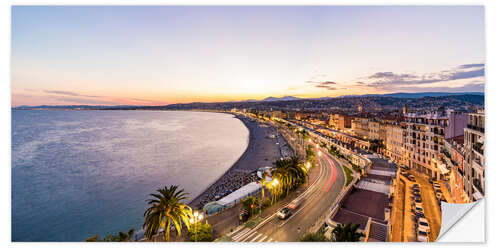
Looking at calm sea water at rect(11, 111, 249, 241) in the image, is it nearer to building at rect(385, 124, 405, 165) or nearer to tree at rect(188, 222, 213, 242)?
tree at rect(188, 222, 213, 242)

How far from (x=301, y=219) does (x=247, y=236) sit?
2.65 metres

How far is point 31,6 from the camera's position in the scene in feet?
22.2

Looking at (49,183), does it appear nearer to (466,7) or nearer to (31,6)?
(31,6)

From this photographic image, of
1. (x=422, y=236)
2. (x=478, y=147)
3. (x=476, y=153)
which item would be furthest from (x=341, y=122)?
(x=478, y=147)

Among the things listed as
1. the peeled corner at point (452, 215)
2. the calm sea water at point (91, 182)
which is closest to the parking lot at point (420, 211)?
the peeled corner at point (452, 215)

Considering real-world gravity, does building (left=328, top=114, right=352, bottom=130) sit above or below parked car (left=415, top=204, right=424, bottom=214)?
above

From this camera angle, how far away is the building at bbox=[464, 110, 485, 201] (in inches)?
270

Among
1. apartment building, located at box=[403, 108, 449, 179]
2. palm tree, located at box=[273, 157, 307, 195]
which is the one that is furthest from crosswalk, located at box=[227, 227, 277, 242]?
apartment building, located at box=[403, 108, 449, 179]

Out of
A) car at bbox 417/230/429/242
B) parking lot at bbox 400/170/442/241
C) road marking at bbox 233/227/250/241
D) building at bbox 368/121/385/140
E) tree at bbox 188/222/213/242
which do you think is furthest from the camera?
building at bbox 368/121/385/140

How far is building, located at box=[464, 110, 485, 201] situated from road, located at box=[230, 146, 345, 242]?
17.1 ft

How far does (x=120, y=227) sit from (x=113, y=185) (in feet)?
25.1
